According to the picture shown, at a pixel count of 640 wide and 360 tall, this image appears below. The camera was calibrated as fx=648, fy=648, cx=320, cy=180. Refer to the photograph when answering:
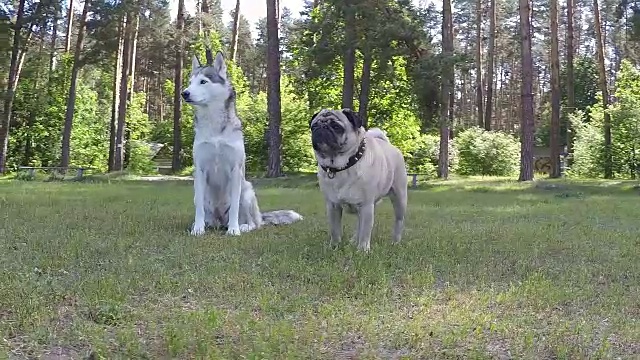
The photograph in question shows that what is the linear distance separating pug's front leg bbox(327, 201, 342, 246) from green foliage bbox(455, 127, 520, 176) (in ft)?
98.5

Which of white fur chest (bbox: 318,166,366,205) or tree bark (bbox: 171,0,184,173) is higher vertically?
tree bark (bbox: 171,0,184,173)

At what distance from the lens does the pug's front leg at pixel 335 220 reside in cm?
656

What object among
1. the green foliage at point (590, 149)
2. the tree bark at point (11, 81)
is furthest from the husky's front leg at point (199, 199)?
the green foliage at point (590, 149)

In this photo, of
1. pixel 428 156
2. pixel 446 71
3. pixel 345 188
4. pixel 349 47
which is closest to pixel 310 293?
pixel 345 188

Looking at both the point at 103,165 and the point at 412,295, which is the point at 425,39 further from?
the point at 103,165

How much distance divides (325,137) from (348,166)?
370 mm

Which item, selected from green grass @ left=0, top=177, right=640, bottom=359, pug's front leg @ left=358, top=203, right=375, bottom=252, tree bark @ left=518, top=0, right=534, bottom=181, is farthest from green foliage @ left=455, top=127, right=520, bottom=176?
pug's front leg @ left=358, top=203, right=375, bottom=252

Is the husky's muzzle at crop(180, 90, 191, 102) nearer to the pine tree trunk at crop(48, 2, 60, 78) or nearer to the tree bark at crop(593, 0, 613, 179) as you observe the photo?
the pine tree trunk at crop(48, 2, 60, 78)

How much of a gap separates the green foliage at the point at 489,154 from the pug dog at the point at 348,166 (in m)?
30.0

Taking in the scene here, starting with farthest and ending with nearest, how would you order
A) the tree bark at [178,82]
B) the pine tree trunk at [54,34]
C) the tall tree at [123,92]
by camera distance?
1. the tree bark at [178,82]
2. the tall tree at [123,92]
3. the pine tree trunk at [54,34]

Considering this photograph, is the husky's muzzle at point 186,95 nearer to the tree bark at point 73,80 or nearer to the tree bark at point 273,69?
the tree bark at point 273,69

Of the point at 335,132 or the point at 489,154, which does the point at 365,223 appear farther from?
the point at 489,154

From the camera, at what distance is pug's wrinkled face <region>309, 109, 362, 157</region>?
20.0 ft

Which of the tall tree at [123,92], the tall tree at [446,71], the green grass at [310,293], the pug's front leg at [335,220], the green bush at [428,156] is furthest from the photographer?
the green bush at [428,156]
